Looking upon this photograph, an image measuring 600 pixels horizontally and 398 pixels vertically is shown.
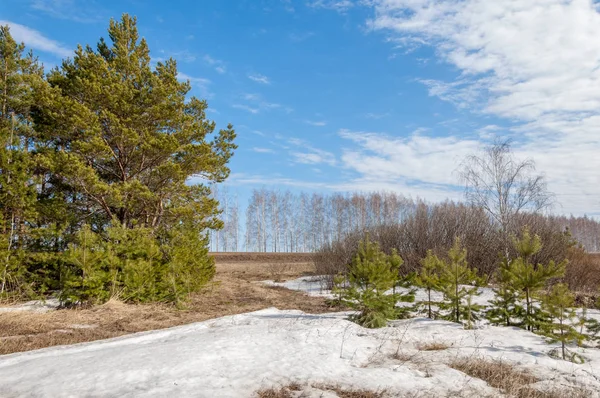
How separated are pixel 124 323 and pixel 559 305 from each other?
8.27 metres

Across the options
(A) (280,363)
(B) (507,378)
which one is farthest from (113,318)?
(B) (507,378)

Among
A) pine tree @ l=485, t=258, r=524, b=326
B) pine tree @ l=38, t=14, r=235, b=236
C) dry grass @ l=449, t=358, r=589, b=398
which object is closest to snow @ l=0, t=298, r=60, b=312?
pine tree @ l=38, t=14, r=235, b=236

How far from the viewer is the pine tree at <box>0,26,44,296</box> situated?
10.5 m

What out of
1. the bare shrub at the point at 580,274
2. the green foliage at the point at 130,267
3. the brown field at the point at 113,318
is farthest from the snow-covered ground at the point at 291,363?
the bare shrub at the point at 580,274

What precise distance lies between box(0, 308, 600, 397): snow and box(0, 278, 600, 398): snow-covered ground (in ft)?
0.04

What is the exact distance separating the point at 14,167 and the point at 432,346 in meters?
11.2

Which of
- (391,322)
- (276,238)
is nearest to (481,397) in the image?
(391,322)

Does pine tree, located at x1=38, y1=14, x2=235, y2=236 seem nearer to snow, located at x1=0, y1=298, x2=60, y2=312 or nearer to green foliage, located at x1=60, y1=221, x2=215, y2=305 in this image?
green foliage, located at x1=60, y1=221, x2=215, y2=305

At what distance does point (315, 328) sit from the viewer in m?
6.34

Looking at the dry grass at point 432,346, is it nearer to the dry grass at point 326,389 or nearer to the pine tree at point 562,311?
the pine tree at point 562,311

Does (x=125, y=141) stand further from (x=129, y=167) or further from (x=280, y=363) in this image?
(x=280, y=363)

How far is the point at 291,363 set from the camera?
15.1 feet

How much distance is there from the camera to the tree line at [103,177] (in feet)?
35.0

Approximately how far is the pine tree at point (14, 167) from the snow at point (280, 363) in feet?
20.4
